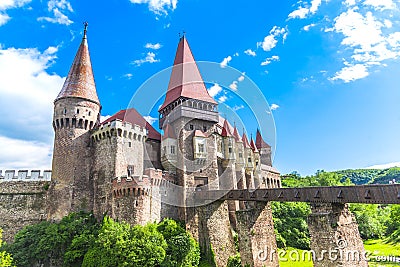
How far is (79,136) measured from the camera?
24672 millimetres

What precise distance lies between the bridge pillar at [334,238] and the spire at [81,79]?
22082 millimetres

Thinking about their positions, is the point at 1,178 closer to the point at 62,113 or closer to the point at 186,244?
the point at 62,113

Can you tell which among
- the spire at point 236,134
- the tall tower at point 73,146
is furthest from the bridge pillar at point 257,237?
the spire at point 236,134

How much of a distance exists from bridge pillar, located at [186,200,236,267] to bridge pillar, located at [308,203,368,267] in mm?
10899

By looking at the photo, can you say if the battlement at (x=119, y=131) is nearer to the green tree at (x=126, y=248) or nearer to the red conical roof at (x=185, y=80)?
the red conical roof at (x=185, y=80)

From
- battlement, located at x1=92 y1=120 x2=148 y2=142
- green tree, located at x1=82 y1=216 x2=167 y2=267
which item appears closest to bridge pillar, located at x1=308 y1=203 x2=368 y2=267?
green tree, located at x1=82 y1=216 x2=167 y2=267

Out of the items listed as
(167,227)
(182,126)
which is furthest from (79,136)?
(167,227)

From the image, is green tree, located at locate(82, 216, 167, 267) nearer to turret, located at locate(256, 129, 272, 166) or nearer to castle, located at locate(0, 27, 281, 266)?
castle, located at locate(0, 27, 281, 266)

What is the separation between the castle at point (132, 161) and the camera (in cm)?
2239

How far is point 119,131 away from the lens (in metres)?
23.8

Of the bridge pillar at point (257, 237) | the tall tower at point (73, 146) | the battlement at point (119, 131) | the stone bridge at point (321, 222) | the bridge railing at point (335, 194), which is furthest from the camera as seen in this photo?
the battlement at point (119, 131)

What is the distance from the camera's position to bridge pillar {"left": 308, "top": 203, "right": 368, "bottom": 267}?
13.2 metres

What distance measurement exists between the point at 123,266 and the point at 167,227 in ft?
15.0

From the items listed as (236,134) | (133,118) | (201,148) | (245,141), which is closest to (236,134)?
(236,134)
